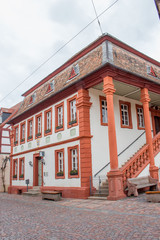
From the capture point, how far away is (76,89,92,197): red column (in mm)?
12664

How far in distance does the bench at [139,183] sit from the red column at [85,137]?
8.39 ft

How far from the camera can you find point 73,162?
1410 centimetres

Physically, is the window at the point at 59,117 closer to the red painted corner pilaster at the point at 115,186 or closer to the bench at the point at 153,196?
the red painted corner pilaster at the point at 115,186

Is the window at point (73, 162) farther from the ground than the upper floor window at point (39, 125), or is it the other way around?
the upper floor window at point (39, 125)

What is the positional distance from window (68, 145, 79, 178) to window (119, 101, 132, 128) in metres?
3.88

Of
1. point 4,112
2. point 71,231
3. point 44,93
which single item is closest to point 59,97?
point 44,93

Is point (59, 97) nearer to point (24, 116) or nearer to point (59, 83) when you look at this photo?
point (59, 83)

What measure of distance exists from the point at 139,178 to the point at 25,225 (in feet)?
21.3

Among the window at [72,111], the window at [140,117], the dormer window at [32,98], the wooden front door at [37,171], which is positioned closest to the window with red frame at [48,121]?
the wooden front door at [37,171]

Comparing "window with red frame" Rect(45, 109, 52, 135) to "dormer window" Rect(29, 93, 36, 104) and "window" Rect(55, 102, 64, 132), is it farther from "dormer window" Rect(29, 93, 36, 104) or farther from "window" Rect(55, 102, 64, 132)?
"dormer window" Rect(29, 93, 36, 104)

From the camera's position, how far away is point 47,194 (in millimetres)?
13008

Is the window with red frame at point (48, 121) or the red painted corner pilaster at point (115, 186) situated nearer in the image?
the red painted corner pilaster at point (115, 186)

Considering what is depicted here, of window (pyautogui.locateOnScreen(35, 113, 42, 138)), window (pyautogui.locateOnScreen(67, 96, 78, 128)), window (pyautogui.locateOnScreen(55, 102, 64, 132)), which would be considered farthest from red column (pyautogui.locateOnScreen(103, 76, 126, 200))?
window (pyautogui.locateOnScreen(35, 113, 42, 138))

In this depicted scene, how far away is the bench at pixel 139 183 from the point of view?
10688mm
